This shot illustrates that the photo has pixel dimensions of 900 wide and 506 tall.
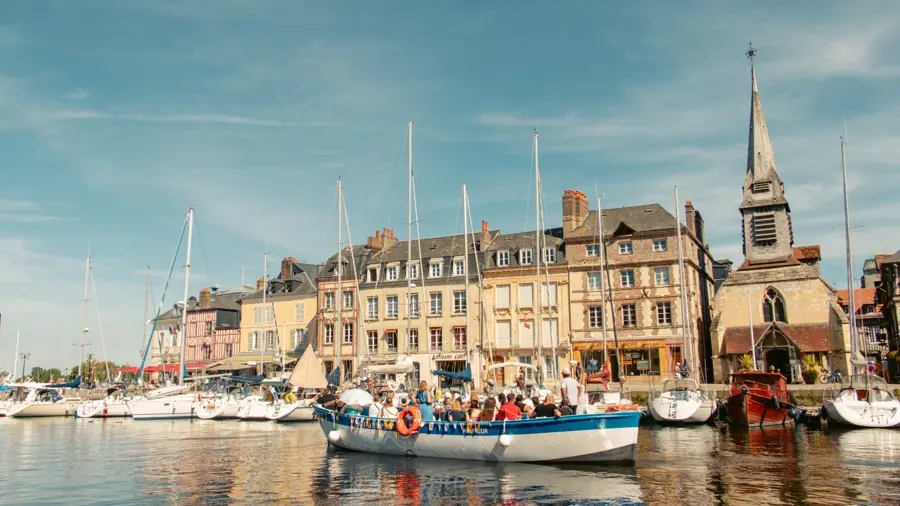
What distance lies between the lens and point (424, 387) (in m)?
22.1

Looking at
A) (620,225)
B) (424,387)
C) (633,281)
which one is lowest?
(424,387)

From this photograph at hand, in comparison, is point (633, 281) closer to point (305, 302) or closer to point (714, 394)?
point (714, 394)

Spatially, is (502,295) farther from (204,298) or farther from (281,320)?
(204,298)

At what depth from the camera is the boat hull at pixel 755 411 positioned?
106 feet

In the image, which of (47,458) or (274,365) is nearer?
(47,458)

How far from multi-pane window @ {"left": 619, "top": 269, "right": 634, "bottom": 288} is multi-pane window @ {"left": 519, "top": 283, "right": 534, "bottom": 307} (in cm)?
656

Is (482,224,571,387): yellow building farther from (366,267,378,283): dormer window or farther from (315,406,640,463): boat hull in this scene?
(315,406,640,463): boat hull

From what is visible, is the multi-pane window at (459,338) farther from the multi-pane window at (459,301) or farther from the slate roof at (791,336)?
the slate roof at (791,336)

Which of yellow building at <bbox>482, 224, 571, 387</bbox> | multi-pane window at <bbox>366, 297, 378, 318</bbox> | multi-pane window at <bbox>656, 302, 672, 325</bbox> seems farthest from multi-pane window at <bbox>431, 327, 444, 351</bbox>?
multi-pane window at <bbox>656, 302, 672, 325</bbox>

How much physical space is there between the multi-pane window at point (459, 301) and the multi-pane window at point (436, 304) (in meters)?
1.06

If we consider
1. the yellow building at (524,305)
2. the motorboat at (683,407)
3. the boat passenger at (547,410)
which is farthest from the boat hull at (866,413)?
the yellow building at (524,305)

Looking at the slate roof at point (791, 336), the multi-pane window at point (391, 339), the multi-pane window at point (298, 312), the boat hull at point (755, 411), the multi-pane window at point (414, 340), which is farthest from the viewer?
the multi-pane window at point (298, 312)

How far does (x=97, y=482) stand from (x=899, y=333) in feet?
174

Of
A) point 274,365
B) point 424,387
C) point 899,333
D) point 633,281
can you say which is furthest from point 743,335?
point 274,365
